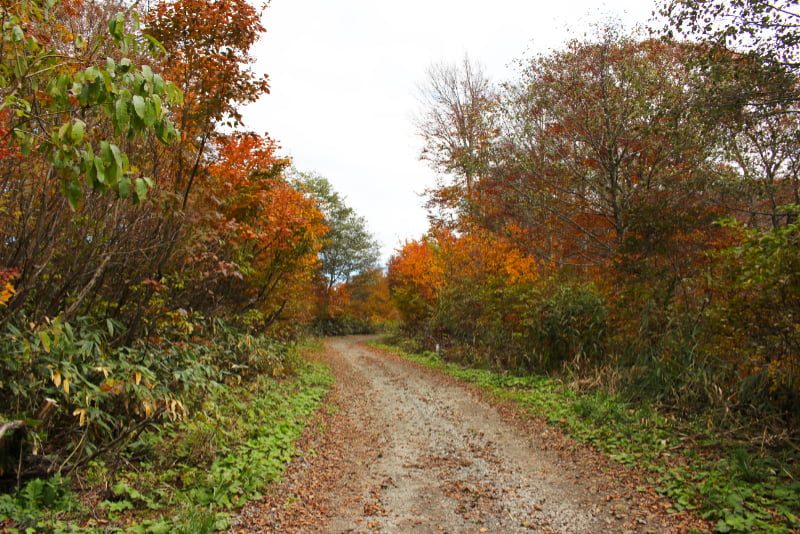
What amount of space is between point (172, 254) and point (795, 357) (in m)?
6.98

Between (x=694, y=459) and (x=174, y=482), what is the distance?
5.07m

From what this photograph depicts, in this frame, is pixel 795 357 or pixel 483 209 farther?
pixel 483 209

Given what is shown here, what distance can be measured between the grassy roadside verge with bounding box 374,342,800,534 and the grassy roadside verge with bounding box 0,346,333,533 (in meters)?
3.74


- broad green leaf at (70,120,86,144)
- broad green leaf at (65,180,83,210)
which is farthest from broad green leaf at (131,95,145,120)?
broad green leaf at (65,180,83,210)

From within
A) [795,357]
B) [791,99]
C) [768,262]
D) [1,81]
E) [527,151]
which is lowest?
[795,357]

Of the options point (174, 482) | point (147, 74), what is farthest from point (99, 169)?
point (174, 482)

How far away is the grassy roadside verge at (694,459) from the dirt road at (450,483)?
27 cm

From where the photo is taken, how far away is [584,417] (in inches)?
257

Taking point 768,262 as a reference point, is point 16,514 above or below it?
below

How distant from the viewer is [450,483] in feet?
15.5

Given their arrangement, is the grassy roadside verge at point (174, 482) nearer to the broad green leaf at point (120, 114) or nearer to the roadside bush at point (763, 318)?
the broad green leaf at point (120, 114)

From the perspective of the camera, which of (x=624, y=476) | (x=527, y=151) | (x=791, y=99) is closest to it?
(x=624, y=476)

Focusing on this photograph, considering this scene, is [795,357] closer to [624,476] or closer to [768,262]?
[768,262]

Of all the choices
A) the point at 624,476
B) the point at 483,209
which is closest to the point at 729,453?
the point at 624,476
